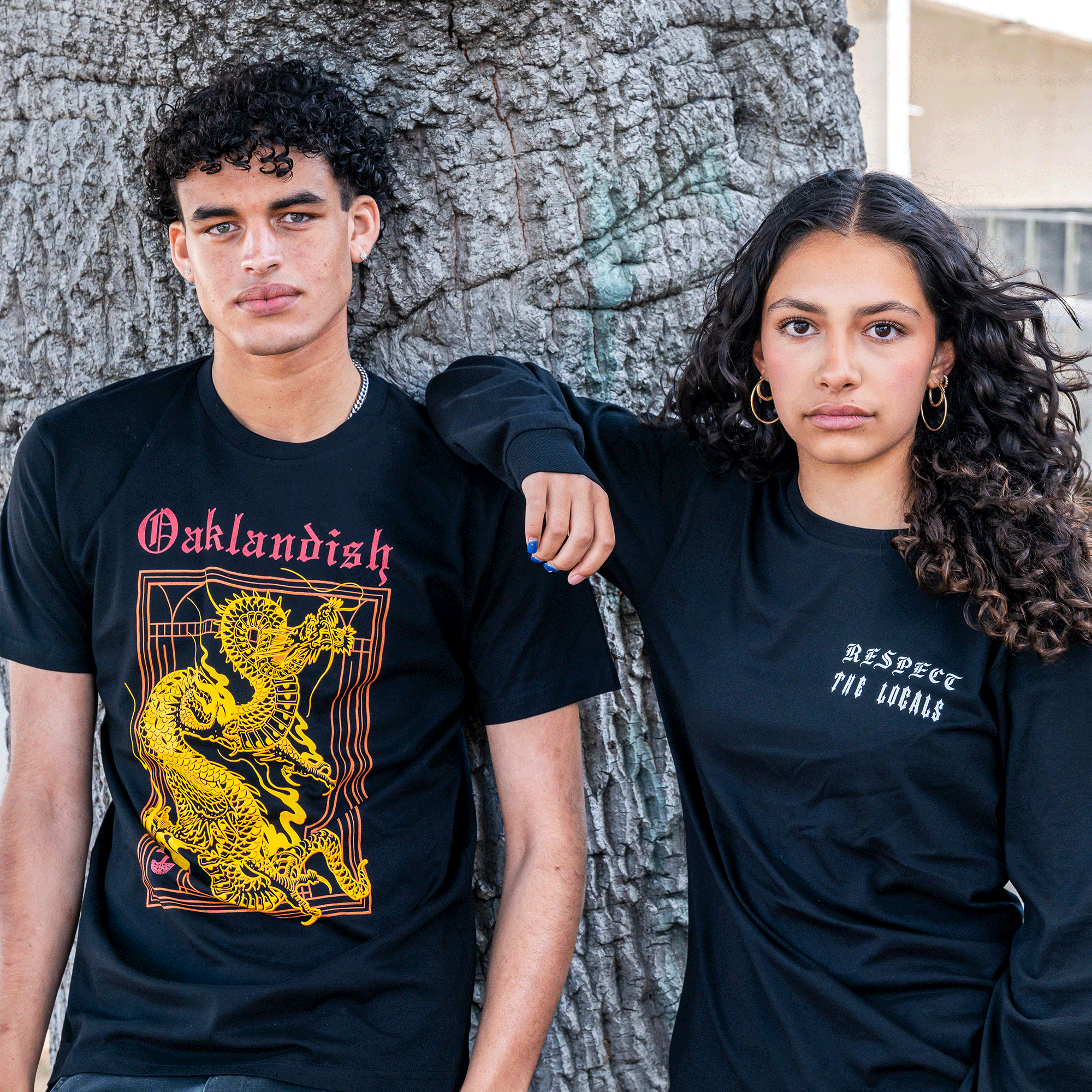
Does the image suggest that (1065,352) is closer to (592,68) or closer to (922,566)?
(922,566)

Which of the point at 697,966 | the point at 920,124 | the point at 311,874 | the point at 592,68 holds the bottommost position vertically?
the point at 697,966

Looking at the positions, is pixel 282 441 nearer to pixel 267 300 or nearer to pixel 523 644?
pixel 267 300

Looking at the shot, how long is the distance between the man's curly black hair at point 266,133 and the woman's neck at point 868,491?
3.41ft

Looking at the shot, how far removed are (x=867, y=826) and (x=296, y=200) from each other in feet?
4.82

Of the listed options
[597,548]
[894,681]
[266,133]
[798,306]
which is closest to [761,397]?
[798,306]

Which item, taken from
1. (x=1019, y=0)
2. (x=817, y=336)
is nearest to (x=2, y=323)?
(x=817, y=336)

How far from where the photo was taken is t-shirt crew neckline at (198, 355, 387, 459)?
7.39 feet

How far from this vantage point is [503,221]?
252 centimetres

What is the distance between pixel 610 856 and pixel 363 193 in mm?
1461

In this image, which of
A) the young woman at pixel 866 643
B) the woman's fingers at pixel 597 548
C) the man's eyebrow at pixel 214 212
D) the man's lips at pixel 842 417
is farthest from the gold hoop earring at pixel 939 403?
the man's eyebrow at pixel 214 212

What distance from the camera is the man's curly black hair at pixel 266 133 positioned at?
2195 millimetres

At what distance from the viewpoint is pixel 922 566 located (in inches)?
76.3

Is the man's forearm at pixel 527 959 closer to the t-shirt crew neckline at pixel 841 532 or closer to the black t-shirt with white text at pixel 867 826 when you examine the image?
the black t-shirt with white text at pixel 867 826

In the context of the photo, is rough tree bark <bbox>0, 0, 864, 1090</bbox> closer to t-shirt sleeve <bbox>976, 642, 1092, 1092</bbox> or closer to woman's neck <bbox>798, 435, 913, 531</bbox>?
woman's neck <bbox>798, 435, 913, 531</bbox>
